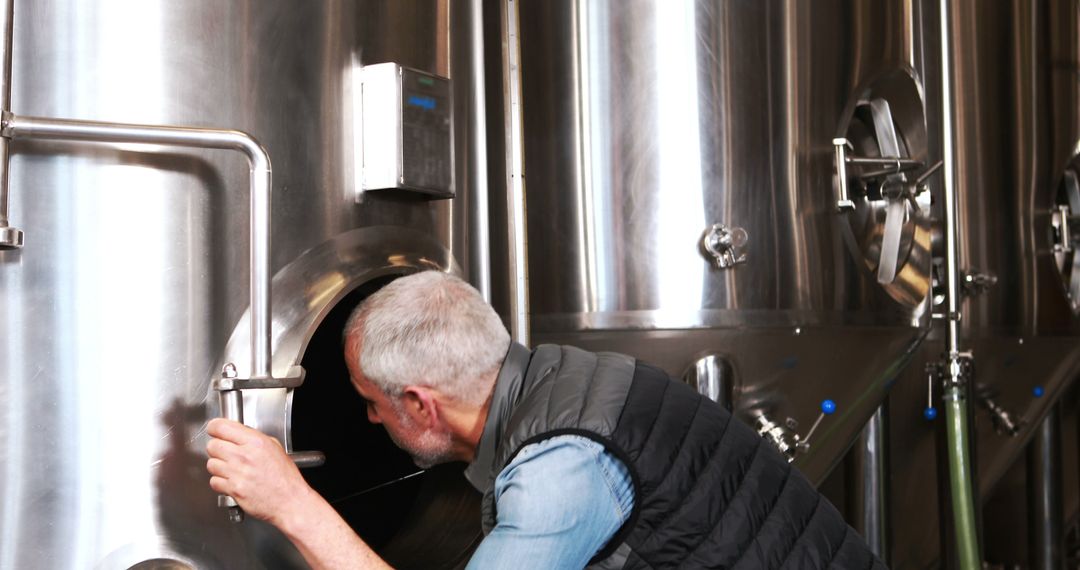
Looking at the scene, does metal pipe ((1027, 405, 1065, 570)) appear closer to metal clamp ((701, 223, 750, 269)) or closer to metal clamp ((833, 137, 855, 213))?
metal clamp ((833, 137, 855, 213))

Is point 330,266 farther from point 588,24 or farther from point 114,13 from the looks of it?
point 588,24

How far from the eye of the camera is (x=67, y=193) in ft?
4.66

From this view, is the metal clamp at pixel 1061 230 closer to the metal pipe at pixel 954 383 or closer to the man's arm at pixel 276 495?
the metal pipe at pixel 954 383

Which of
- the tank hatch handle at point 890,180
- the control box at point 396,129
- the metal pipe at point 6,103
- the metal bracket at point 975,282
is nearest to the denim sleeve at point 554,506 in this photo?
the control box at point 396,129

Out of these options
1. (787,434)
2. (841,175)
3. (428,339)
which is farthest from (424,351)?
(841,175)

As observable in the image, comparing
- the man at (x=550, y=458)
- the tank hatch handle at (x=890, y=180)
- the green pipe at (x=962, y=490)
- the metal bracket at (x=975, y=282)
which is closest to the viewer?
the man at (x=550, y=458)

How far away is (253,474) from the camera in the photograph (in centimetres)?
148

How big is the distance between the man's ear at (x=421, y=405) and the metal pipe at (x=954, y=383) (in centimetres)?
192

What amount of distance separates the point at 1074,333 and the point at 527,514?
3.29 metres

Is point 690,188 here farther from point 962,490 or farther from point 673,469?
point 962,490

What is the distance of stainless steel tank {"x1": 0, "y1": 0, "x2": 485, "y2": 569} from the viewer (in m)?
1.39

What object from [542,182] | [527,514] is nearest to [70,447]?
[527,514]

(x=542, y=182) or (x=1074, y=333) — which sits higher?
(x=542, y=182)

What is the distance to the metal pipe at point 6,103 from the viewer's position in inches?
52.5
